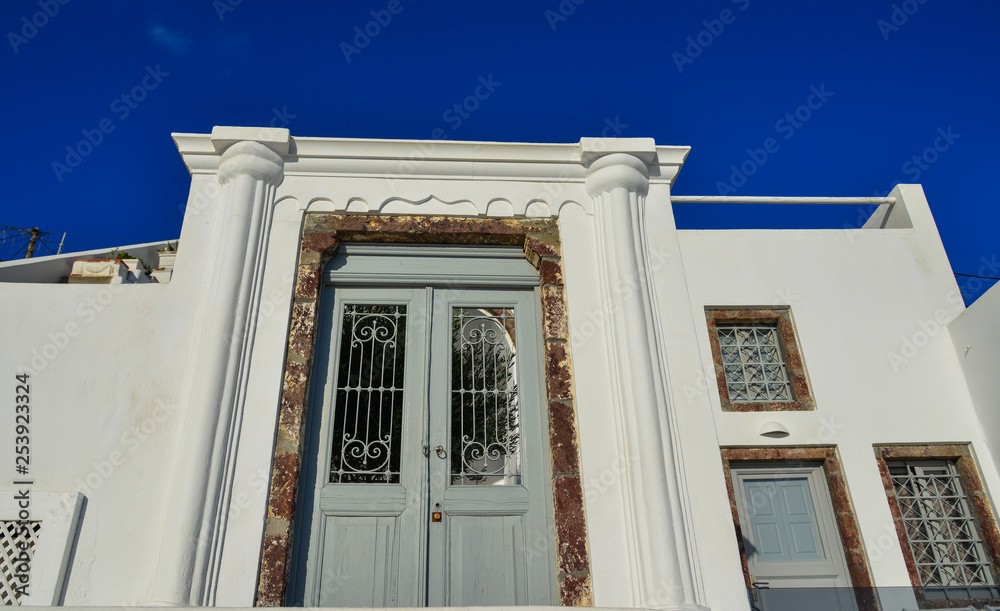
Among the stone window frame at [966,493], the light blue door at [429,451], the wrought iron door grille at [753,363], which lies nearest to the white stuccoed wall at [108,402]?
the light blue door at [429,451]

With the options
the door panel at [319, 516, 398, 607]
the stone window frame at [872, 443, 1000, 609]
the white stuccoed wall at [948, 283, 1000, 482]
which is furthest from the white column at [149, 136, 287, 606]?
the white stuccoed wall at [948, 283, 1000, 482]

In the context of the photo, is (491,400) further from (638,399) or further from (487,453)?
(638,399)

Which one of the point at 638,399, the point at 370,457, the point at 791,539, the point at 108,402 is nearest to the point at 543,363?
the point at 638,399

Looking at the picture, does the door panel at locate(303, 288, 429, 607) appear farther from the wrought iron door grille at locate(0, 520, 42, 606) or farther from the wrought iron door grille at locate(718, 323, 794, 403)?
the wrought iron door grille at locate(718, 323, 794, 403)

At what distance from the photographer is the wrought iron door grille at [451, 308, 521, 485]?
430 cm

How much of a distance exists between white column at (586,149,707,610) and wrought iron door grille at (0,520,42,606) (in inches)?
128

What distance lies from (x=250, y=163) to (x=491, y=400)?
234 centimetres

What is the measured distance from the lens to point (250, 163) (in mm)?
4824

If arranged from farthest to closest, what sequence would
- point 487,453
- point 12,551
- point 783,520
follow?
point 783,520 < point 487,453 < point 12,551

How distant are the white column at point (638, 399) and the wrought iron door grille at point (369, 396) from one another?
1.39 m

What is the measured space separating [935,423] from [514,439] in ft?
9.39

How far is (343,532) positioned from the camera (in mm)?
4043

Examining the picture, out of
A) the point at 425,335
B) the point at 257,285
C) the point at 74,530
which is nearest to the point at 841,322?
the point at 425,335

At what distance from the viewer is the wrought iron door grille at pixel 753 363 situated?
4.93m
